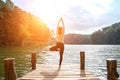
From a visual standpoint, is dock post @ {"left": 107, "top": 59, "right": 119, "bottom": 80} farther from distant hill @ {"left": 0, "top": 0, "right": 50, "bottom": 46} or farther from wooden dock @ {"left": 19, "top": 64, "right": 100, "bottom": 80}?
distant hill @ {"left": 0, "top": 0, "right": 50, "bottom": 46}

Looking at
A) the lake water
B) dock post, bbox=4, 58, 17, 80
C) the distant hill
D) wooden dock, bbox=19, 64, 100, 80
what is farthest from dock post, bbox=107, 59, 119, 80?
the distant hill

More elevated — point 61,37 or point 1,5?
point 1,5

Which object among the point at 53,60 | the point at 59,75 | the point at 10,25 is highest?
the point at 10,25

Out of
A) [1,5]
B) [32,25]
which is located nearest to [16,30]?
[1,5]

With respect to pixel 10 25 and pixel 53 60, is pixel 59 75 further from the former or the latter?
pixel 10 25

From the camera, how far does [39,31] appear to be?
140m

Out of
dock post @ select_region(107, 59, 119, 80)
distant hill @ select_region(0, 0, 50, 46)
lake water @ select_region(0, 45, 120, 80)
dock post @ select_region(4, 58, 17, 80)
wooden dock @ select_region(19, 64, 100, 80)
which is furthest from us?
distant hill @ select_region(0, 0, 50, 46)

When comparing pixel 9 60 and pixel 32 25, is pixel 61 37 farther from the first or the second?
pixel 32 25

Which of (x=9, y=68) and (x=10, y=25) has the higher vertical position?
(x=10, y=25)

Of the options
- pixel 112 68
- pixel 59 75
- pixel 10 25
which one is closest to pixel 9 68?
pixel 59 75

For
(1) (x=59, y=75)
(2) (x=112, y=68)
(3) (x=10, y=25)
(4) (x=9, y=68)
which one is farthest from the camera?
(3) (x=10, y=25)

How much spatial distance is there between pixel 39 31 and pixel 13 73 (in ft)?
424

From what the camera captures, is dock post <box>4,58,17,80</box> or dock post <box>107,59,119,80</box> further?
dock post <box>4,58,17,80</box>

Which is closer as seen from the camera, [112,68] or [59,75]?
[112,68]
